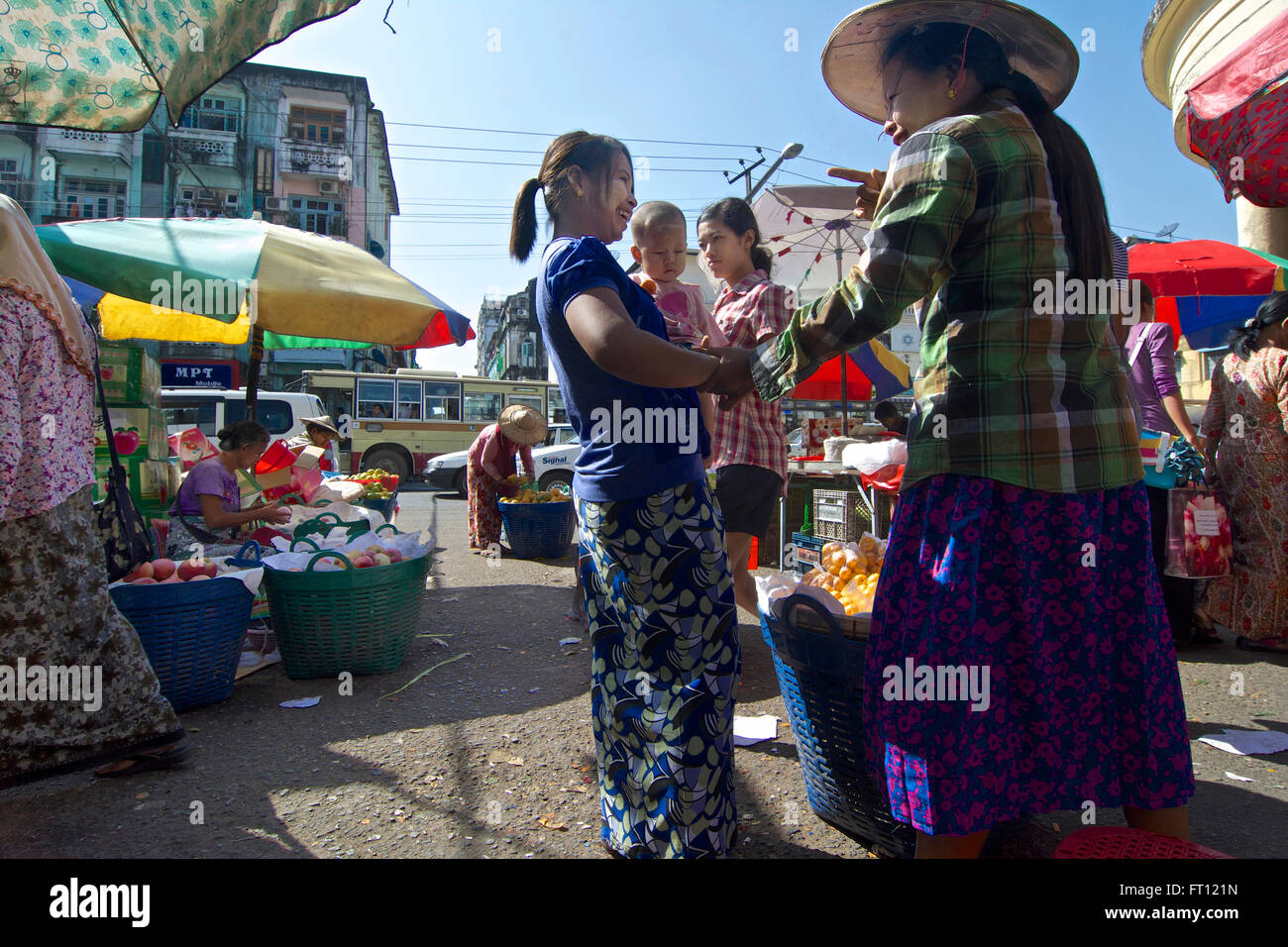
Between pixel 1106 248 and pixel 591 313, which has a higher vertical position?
pixel 1106 248

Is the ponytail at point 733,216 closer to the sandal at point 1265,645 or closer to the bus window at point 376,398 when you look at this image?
the sandal at point 1265,645

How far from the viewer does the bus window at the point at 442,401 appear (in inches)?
703

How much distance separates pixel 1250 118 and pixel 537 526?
614cm

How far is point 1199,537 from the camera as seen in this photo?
3449 mm

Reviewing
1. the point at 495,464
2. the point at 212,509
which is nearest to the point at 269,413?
the point at 495,464

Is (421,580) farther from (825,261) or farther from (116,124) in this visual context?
(825,261)

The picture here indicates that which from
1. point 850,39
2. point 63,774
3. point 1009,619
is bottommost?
point 63,774

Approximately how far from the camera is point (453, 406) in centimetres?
1806

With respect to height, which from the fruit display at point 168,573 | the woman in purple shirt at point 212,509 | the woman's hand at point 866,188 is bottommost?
the fruit display at point 168,573

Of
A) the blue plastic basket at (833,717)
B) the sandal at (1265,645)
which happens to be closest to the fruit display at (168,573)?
the blue plastic basket at (833,717)

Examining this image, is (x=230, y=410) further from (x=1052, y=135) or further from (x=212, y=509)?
(x=1052, y=135)

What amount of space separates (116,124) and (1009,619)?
Answer: 157 inches

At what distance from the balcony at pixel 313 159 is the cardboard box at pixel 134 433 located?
3146 centimetres
